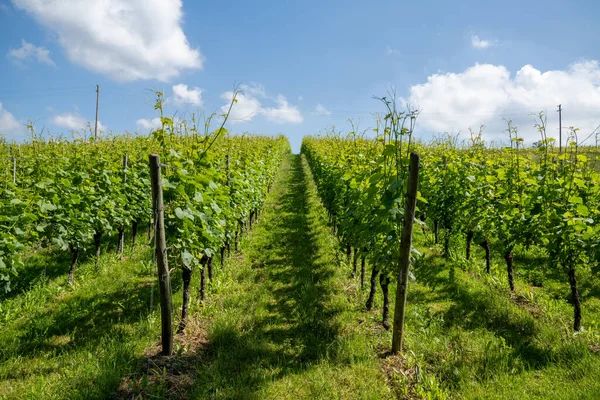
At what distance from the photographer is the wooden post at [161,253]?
160 inches

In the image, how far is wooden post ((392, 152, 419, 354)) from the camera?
4035mm

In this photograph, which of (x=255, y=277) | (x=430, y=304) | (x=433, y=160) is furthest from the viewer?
(x=433, y=160)

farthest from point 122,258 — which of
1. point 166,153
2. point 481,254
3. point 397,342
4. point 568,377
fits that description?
point 481,254

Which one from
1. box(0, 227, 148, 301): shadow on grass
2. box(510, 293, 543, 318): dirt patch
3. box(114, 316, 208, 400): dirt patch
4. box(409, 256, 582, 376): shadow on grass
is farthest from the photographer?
box(0, 227, 148, 301): shadow on grass

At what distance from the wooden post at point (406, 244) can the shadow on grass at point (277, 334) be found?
930mm

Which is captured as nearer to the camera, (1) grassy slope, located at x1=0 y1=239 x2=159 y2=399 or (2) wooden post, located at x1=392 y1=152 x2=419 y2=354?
(1) grassy slope, located at x1=0 y1=239 x2=159 y2=399

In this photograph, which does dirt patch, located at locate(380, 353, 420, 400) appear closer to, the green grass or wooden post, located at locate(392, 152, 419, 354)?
the green grass

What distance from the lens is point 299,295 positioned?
6281 millimetres

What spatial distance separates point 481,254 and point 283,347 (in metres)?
6.95

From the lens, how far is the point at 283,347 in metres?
4.71

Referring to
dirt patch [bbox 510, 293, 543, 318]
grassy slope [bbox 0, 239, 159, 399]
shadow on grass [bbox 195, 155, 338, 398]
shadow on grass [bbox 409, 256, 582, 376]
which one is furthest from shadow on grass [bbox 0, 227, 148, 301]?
dirt patch [bbox 510, 293, 543, 318]

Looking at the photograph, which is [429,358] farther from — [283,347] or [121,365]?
[121,365]

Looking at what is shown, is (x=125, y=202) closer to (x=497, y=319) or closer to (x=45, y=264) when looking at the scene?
(x=45, y=264)

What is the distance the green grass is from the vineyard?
1.2 inches
